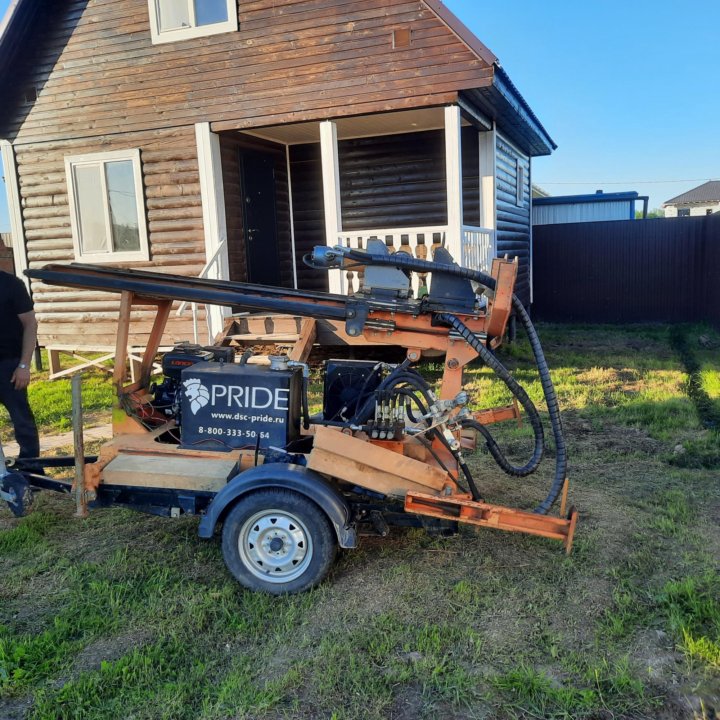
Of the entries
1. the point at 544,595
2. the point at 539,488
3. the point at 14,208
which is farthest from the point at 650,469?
the point at 14,208

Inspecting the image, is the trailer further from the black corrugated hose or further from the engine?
the engine

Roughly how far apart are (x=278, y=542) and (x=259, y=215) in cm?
822

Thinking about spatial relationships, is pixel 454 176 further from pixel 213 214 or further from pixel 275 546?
pixel 275 546

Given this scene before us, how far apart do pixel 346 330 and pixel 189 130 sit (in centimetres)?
703

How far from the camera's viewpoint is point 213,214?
977 centimetres

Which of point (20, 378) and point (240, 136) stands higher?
point (240, 136)

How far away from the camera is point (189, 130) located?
9.68 m

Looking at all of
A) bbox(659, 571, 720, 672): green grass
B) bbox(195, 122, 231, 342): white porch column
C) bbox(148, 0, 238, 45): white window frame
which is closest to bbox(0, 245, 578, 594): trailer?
bbox(659, 571, 720, 672): green grass

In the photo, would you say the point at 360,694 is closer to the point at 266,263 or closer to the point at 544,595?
the point at 544,595

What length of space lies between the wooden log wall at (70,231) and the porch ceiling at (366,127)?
1.26 metres

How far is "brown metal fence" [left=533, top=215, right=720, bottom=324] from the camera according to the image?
49.1 ft

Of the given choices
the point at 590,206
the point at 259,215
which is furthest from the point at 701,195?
the point at 259,215

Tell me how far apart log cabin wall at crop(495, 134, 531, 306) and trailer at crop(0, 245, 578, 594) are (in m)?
6.35

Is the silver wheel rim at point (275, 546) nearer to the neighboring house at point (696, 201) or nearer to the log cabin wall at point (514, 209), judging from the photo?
the log cabin wall at point (514, 209)
